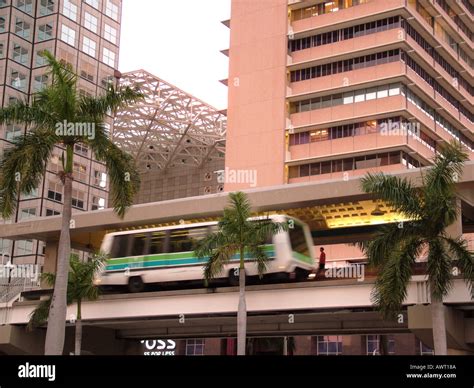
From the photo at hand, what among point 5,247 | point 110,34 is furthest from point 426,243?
point 110,34

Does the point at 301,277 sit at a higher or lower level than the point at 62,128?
lower

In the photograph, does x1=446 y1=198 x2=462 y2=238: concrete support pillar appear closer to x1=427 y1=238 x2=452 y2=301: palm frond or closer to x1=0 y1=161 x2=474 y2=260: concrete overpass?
x1=0 y1=161 x2=474 y2=260: concrete overpass

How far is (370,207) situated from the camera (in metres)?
39.1

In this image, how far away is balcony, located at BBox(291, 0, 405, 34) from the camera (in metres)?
78.9

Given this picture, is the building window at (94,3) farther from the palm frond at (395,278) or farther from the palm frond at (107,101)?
the palm frond at (395,278)

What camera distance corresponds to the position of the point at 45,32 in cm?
9625

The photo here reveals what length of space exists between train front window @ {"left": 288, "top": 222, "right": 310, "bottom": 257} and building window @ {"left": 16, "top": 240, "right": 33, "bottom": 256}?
56.7m

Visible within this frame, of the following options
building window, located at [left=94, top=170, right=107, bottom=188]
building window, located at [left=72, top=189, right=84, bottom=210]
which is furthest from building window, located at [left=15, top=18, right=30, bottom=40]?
building window, located at [left=72, top=189, right=84, bottom=210]

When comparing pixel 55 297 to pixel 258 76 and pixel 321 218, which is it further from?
pixel 258 76

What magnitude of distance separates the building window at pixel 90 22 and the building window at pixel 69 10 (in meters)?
1.75

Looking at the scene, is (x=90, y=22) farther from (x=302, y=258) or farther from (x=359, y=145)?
(x=302, y=258)

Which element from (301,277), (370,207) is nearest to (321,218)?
(370,207)

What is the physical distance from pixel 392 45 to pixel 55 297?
2247 inches

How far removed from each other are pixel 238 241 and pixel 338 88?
48674 millimetres
